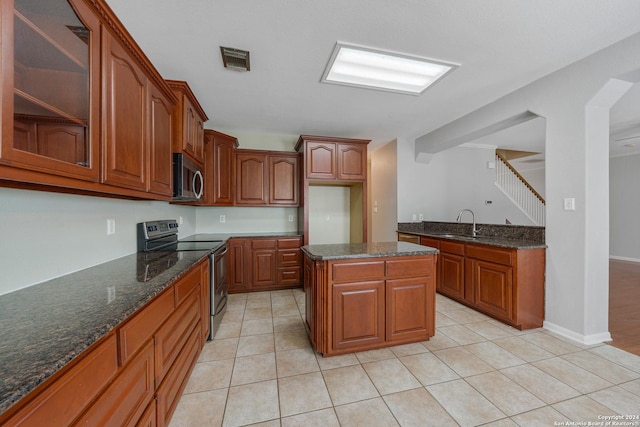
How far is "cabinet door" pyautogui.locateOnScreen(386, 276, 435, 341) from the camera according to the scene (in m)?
2.08

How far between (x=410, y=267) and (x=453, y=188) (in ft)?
10.7

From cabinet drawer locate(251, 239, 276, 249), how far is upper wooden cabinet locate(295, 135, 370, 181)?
1.13 m

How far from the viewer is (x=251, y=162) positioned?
3820mm

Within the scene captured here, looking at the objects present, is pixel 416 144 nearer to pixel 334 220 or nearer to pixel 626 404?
pixel 334 220

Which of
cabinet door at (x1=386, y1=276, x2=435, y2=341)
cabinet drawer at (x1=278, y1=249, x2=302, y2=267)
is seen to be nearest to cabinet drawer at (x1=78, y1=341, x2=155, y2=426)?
cabinet door at (x1=386, y1=276, x2=435, y2=341)

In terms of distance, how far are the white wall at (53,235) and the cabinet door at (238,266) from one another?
1618mm

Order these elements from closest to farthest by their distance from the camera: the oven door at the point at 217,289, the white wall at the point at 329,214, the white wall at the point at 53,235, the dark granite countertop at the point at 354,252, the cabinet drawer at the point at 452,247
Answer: the white wall at the point at 53,235 → the dark granite countertop at the point at 354,252 → the oven door at the point at 217,289 → the cabinet drawer at the point at 452,247 → the white wall at the point at 329,214

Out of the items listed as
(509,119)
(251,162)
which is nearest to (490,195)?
(509,119)

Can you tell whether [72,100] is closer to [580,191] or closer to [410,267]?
[410,267]

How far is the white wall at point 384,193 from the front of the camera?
176 inches

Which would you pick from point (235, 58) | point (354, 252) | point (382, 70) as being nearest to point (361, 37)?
point (382, 70)

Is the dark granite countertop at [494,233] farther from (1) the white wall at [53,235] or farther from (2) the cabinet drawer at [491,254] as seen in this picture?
(1) the white wall at [53,235]

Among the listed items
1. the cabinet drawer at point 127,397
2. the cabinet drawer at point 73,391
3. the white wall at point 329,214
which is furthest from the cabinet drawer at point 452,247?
the cabinet drawer at point 73,391

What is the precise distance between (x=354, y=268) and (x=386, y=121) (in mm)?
2504
